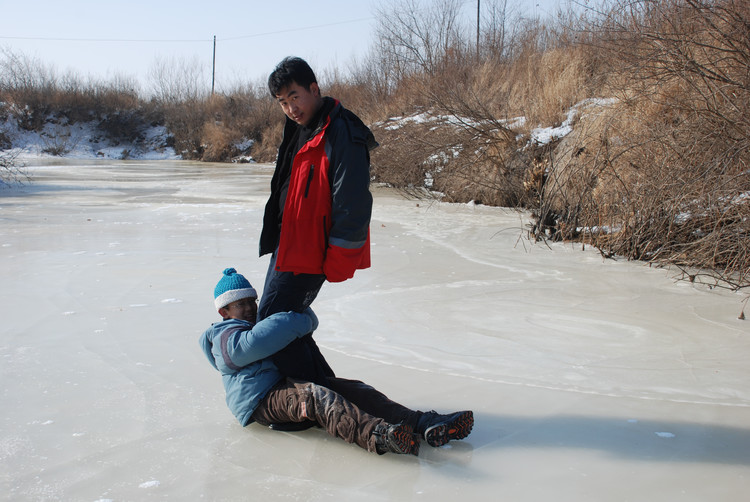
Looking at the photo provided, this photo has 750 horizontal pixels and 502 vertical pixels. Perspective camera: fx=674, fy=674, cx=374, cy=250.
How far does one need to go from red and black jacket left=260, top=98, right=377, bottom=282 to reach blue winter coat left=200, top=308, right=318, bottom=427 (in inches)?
8.5

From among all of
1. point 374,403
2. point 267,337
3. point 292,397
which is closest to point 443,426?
point 374,403

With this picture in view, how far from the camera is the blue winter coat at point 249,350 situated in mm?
2506

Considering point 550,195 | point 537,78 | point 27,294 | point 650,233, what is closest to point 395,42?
point 537,78

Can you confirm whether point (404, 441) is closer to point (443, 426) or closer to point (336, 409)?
point (443, 426)

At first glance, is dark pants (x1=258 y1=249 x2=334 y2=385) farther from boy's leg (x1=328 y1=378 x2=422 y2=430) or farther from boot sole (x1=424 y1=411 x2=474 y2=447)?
boot sole (x1=424 y1=411 x2=474 y2=447)

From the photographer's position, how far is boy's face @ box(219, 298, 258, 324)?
277 cm

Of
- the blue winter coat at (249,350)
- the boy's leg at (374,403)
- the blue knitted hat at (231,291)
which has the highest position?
the blue knitted hat at (231,291)

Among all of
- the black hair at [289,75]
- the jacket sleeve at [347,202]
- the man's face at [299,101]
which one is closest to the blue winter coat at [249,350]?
the jacket sleeve at [347,202]

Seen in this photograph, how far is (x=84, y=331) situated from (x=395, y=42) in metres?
19.4

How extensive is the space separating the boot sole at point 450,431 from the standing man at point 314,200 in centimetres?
56

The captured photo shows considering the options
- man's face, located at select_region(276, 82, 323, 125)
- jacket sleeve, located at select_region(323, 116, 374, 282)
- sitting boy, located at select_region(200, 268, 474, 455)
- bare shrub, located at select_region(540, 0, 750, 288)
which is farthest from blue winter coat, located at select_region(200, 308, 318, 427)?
bare shrub, located at select_region(540, 0, 750, 288)

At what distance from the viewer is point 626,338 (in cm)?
390

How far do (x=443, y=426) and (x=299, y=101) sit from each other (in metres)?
1.32

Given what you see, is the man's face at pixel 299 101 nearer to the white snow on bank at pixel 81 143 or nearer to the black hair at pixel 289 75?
the black hair at pixel 289 75
